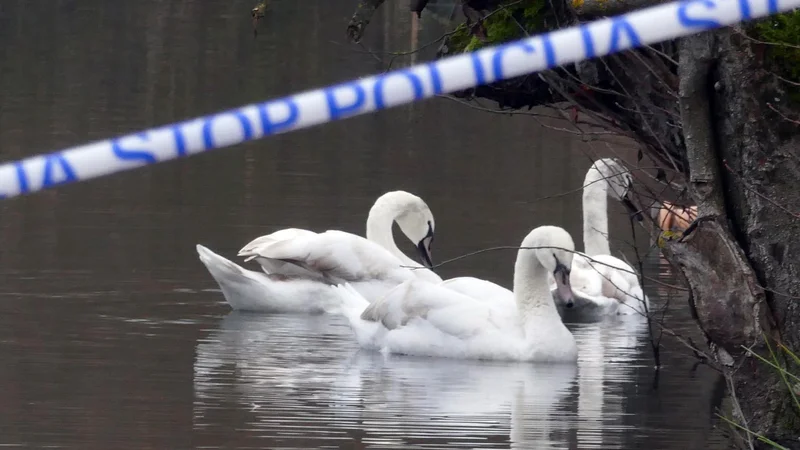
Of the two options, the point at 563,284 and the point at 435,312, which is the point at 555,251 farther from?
the point at 435,312

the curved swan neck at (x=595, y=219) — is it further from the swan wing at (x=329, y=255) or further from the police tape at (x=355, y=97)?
the police tape at (x=355, y=97)

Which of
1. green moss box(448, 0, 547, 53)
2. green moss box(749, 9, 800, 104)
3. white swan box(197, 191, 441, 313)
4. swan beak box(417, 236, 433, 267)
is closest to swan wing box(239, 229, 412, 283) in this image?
white swan box(197, 191, 441, 313)

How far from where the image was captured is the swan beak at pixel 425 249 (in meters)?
12.7

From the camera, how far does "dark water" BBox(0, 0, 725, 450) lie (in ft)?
24.7

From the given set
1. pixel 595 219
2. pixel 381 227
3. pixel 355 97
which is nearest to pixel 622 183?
pixel 355 97

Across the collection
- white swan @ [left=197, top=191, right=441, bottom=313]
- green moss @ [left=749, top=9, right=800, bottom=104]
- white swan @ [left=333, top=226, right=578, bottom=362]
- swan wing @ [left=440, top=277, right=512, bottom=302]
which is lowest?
white swan @ [left=333, top=226, right=578, bottom=362]

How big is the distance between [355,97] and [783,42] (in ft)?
9.83

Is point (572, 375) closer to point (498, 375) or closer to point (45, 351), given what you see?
point (498, 375)

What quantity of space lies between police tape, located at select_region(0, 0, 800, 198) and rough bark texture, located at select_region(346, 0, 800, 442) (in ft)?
8.34

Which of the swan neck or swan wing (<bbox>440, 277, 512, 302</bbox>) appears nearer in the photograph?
swan wing (<bbox>440, 277, 512, 302</bbox>)

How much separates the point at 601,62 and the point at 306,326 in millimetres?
4348

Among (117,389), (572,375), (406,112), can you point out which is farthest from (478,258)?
(406,112)

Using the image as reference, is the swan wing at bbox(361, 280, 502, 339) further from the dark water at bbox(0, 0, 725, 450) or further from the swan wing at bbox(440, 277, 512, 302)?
the dark water at bbox(0, 0, 725, 450)

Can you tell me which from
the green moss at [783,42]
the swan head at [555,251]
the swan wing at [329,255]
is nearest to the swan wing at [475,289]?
the swan head at [555,251]
